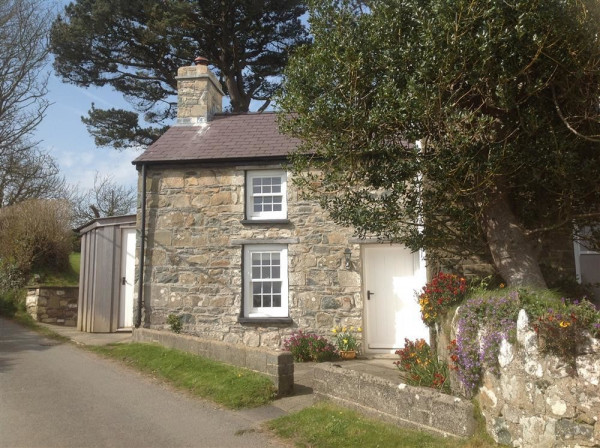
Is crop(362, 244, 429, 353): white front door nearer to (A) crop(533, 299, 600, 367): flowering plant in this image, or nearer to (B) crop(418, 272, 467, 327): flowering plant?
(B) crop(418, 272, 467, 327): flowering plant

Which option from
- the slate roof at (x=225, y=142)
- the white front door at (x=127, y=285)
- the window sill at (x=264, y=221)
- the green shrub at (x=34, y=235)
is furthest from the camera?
the green shrub at (x=34, y=235)

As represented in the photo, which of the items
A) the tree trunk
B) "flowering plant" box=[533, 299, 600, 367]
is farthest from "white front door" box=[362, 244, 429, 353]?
"flowering plant" box=[533, 299, 600, 367]

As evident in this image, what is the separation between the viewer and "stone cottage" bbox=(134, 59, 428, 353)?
1122 centimetres

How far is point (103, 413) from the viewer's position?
6926 mm

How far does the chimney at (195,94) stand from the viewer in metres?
13.8

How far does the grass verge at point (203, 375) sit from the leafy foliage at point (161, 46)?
1232cm

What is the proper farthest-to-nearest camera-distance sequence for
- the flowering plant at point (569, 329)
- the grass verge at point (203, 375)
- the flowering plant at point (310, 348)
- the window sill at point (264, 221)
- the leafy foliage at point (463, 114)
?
the window sill at point (264, 221), the flowering plant at point (310, 348), the grass verge at point (203, 375), the leafy foliage at point (463, 114), the flowering plant at point (569, 329)

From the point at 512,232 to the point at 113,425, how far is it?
572 cm

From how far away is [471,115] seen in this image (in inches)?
230

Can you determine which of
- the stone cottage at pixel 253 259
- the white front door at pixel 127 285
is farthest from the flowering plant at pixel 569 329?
the white front door at pixel 127 285

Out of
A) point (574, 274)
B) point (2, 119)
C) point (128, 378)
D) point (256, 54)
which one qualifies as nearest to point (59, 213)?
point (2, 119)

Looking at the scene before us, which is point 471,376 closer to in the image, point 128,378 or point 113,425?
point 113,425

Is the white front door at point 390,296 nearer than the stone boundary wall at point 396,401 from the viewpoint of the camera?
No

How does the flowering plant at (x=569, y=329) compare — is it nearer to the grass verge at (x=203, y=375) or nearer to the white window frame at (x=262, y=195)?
the grass verge at (x=203, y=375)
